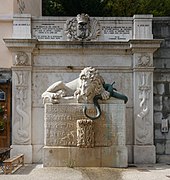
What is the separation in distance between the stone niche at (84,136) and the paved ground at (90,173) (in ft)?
1.26

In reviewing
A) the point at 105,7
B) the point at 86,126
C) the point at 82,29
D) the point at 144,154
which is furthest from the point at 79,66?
the point at 105,7

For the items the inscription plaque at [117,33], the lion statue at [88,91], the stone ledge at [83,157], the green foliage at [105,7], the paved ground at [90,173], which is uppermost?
the green foliage at [105,7]

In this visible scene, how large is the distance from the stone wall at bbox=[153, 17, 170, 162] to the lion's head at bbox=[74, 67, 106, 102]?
2.19m

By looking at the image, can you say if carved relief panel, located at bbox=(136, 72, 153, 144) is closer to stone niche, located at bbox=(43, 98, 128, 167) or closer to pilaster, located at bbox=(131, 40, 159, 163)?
pilaster, located at bbox=(131, 40, 159, 163)

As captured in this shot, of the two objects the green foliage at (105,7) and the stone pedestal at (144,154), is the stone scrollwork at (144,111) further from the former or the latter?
the green foliage at (105,7)

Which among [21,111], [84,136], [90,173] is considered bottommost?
[90,173]

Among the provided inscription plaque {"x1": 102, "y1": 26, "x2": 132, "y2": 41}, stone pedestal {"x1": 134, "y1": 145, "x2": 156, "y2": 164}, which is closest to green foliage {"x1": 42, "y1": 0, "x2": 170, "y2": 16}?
inscription plaque {"x1": 102, "y1": 26, "x2": 132, "y2": 41}

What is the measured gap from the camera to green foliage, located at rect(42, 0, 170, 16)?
19.6 metres

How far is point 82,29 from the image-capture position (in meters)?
12.2

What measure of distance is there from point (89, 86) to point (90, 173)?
2.12 meters

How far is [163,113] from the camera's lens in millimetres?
12320

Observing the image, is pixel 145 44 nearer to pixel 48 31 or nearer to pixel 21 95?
pixel 48 31

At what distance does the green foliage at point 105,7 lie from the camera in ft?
64.2

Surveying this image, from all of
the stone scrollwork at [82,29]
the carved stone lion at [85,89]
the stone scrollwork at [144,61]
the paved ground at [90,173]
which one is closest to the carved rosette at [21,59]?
the stone scrollwork at [82,29]
